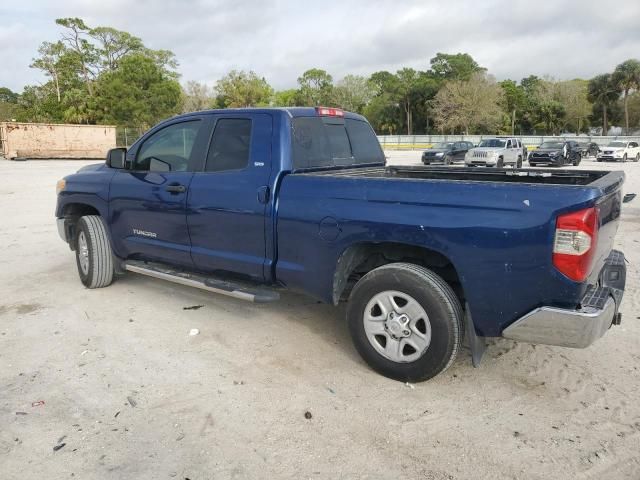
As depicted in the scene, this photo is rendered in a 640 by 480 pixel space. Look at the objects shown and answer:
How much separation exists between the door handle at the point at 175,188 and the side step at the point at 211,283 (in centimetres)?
77

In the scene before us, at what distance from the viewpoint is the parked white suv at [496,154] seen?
2481 cm

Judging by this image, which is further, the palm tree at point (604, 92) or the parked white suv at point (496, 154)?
the palm tree at point (604, 92)

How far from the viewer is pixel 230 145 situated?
4.25m

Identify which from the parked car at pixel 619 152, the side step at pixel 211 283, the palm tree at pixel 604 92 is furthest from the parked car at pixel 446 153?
the palm tree at pixel 604 92

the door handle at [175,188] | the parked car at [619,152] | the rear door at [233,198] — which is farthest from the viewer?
the parked car at [619,152]

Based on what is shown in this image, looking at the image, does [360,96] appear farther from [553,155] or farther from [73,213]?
[73,213]

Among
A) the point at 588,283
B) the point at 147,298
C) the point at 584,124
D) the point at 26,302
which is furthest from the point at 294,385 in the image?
the point at 584,124

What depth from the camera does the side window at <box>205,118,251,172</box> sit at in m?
4.13

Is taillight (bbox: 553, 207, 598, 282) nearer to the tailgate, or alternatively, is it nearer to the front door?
the tailgate

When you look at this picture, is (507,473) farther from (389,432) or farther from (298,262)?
(298,262)

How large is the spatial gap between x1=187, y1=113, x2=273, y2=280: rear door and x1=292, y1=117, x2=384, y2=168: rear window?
28 cm

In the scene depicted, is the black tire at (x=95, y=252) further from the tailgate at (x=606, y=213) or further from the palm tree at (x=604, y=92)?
the palm tree at (x=604, y=92)

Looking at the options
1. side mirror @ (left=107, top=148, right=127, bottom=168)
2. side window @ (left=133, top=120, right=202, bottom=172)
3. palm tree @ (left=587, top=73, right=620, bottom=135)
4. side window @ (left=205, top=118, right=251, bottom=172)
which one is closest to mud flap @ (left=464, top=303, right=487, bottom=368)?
side window @ (left=205, top=118, right=251, bottom=172)

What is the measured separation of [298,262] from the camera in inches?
149
